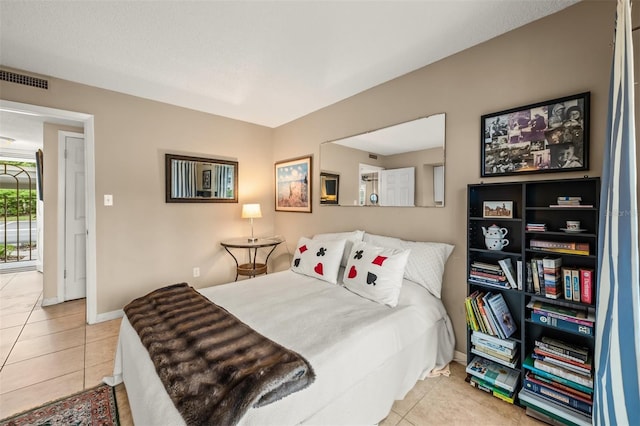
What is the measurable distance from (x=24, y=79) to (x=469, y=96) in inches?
Answer: 157

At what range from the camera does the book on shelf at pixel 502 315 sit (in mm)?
1834

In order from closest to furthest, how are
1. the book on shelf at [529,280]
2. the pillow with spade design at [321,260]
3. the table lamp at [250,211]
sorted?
the book on shelf at [529,280] < the pillow with spade design at [321,260] < the table lamp at [250,211]

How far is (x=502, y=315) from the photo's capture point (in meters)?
1.87

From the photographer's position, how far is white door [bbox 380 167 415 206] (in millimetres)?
2529

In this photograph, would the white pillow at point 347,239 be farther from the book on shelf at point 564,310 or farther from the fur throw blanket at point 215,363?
the book on shelf at point 564,310

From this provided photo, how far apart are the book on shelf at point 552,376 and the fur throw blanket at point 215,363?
1.43m

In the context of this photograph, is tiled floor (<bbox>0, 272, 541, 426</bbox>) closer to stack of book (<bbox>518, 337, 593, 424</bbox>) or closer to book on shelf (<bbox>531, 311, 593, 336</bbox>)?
stack of book (<bbox>518, 337, 593, 424</bbox>)

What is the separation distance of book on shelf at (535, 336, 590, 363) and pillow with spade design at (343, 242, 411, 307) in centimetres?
89

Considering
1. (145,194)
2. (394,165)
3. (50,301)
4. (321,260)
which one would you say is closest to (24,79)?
(145,194)

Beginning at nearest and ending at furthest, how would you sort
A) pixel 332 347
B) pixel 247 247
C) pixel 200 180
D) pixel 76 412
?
1. pixel 332 347
2. pixel 76 412
3. pixel 247 247
4. pixel 200 180

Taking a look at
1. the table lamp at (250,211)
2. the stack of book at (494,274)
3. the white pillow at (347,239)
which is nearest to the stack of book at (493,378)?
the stack of book at (494,274)

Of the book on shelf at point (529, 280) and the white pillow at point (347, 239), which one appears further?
the white pillow at point (347, 239)

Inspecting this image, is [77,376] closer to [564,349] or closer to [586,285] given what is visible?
[564,349]

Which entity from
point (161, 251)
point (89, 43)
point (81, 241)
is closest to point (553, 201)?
point (89, 43)
